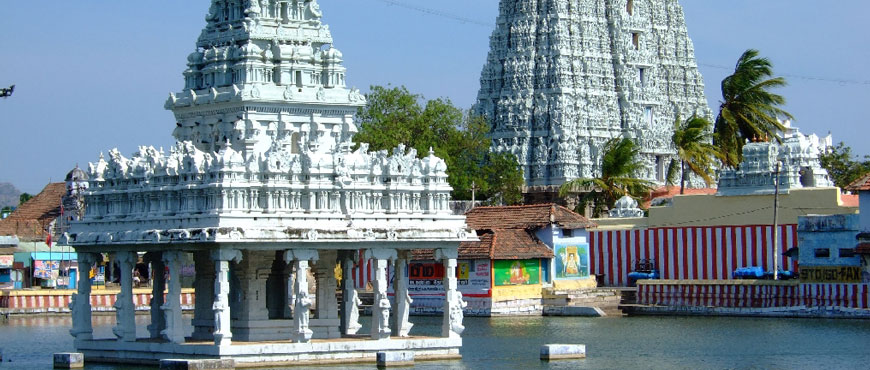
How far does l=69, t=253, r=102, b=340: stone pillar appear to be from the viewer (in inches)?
1545

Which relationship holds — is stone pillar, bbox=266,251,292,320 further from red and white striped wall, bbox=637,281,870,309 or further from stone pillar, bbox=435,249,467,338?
red and white striped wall, bbox=637,281,870,309

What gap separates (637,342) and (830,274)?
38.9 ft

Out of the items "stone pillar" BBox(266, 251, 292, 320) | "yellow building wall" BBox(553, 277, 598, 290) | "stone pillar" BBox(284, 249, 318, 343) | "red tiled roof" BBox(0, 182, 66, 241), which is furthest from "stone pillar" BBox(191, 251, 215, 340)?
"red tiled roof" BBox(0, 182, 66, 241)

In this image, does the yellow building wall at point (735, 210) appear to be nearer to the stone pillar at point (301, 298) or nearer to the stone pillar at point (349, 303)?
the stone pillar at point (349, 303)

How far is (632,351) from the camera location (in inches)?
1678

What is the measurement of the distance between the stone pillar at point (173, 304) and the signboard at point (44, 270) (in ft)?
142

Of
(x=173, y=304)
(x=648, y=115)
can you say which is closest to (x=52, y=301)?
(x=173, y=304)

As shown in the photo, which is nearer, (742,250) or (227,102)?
(227,102)

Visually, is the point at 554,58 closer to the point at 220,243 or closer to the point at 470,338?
the point at 470,338

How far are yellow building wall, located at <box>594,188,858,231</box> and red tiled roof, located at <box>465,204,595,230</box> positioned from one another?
428cm

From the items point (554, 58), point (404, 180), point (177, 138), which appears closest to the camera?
point (404, 180)

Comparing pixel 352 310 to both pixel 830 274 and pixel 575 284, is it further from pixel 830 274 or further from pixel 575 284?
pixel 575 284

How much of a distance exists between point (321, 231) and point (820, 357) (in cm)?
1363

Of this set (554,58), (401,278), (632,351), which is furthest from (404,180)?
(554,58)
